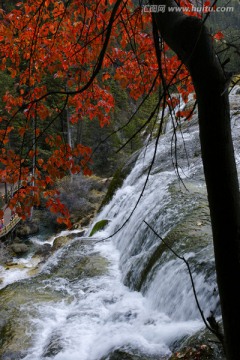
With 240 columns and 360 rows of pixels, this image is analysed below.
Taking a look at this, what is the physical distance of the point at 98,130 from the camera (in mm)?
30734

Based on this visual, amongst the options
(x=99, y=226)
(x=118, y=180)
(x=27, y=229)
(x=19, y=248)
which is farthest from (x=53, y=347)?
(x=27, y=229)

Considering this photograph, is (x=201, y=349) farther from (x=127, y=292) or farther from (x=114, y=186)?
(x=114, y=186)

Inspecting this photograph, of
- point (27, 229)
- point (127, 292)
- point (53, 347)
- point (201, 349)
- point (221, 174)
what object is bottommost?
point (27, 229)

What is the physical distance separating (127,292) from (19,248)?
34.8ft

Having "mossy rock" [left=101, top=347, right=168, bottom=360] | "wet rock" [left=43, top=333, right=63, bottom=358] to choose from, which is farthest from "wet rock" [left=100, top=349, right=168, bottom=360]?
"wet rock" [left=43, top=333, right=63, bottom=358]

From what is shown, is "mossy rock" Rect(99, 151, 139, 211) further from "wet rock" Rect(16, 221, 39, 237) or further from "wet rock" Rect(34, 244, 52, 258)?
"wet rock" Rect(16, 221, 39, 237)

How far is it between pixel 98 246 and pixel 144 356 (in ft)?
19.0

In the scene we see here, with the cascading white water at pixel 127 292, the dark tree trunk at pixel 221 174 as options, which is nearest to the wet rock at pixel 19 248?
the cascading white water at pixel 127 292

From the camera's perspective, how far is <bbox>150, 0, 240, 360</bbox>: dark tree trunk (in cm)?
152

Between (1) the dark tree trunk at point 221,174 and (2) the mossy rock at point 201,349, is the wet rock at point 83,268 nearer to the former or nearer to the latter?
(2) the mossy rock at point 201,349

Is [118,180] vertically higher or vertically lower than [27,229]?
higher

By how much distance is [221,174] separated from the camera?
5.00 feet

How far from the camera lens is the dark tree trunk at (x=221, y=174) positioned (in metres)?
1.52

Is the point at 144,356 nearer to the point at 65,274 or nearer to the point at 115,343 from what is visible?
the point at 115,343
